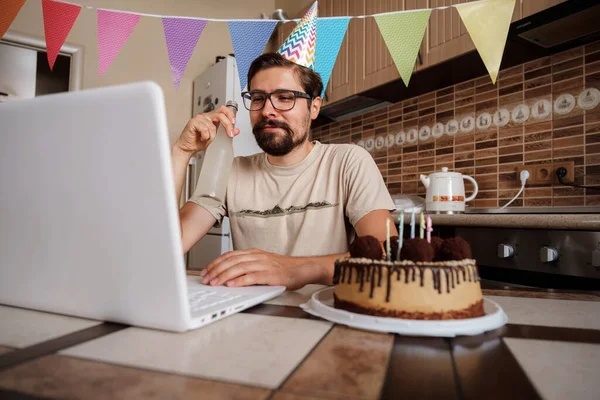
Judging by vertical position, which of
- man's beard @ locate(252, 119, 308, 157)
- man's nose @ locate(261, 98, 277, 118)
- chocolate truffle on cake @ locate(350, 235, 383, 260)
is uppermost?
man's nose @ locate(261, 98, 277, 118)

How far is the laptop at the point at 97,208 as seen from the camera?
40 centimetres

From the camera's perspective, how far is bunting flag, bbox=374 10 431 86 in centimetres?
143

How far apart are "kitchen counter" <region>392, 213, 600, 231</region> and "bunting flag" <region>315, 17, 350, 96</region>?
733 mm

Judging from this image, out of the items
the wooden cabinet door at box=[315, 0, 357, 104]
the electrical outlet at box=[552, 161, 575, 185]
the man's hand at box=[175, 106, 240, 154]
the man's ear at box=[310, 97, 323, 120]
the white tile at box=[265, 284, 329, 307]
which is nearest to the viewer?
the white tile at box=[265, 284, 329, 307]

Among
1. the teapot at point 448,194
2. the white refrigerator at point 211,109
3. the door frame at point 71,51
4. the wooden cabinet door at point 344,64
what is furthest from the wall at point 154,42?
the teapot at point 448,194

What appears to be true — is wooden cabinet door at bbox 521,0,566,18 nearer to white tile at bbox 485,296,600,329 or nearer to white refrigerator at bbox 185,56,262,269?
white tile at bbox 485,296,600,329

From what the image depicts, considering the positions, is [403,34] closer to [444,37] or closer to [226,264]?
[444,37]

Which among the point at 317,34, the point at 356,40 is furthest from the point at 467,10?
the point at 356,40

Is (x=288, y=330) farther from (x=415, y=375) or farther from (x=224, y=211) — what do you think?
(x=224, y=211)

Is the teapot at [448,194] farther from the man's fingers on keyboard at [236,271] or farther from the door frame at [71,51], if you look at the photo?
the door frame at [71,51]

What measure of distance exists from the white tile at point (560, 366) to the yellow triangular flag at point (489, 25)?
1028mm

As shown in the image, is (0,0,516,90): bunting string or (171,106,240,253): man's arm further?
(0,0,516,90): bunting string

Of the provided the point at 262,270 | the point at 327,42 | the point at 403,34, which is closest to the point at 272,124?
the point at 327,42

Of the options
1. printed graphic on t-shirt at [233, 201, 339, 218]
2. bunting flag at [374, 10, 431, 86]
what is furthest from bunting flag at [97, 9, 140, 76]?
bunting flag at [374, 10, 431, 86]
